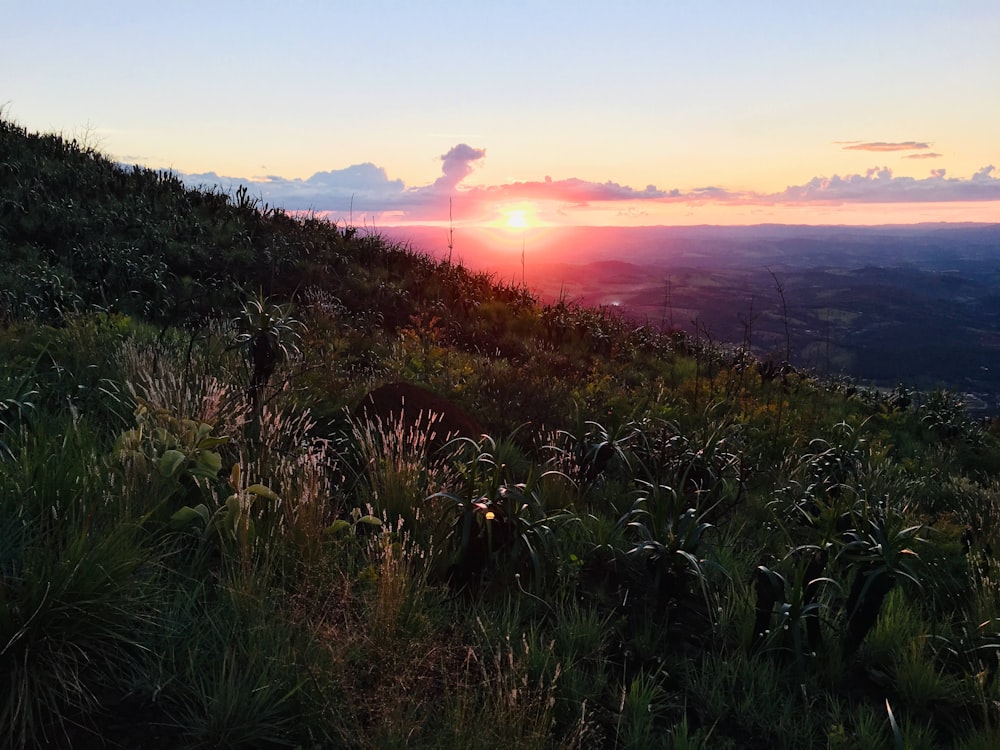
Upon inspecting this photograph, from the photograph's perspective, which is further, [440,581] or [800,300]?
[800,300]

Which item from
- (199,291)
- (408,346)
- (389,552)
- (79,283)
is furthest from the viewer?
(199,291)

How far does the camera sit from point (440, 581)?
3707 millimetres

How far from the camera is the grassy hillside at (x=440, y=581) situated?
2.42m

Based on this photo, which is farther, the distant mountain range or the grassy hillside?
the distant mountain range

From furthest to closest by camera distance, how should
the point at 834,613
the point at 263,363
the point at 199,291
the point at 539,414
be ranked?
the point at 199,291, the point at 539,414, the point at 263,363, the point at 834,613

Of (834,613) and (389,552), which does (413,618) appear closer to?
(389,552)

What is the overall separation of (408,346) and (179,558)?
20.8 ft

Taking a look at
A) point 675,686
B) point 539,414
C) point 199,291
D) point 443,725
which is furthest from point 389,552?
point 199,291

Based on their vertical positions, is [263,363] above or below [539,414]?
above

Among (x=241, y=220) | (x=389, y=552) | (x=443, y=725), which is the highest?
(x=241, y=220)

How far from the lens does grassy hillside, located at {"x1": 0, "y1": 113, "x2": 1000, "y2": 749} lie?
95.1 inches

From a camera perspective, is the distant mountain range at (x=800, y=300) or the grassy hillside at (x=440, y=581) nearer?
the grassy hillside at (x=440, y=581)

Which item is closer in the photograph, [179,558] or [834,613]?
[179,558]

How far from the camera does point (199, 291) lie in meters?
12.0
